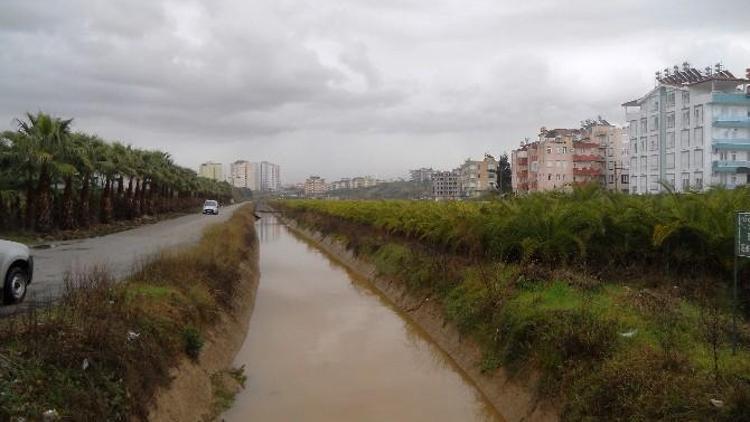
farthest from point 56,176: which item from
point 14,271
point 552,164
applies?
point 552,164

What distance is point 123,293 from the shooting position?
9.42m

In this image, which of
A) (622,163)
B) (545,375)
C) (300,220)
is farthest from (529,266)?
(622,163)

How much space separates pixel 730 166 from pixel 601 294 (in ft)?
164

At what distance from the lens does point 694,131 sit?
56.0m

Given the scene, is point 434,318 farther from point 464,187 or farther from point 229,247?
point 464,187

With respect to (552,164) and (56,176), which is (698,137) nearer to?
(552,164)

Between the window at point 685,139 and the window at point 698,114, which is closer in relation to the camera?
the window at point 698,114

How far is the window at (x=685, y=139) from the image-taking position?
56.8 metres

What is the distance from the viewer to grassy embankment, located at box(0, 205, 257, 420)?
20.2 ft

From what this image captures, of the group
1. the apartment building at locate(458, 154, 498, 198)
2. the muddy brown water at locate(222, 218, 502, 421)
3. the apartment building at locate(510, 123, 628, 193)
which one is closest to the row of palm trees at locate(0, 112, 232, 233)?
the muddy brown water at locate(222, 218, 502, 421)

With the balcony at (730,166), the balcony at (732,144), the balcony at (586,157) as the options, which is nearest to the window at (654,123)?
the balcony at (732,144)

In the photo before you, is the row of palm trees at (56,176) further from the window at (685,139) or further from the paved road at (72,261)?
the window at (685,139)

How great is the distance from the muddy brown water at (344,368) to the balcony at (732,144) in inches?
1760

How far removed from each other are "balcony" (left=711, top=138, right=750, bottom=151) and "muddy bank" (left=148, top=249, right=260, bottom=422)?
5086 cm
